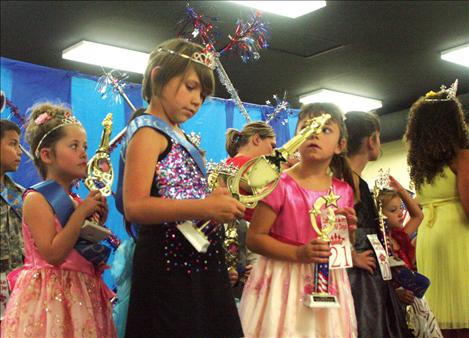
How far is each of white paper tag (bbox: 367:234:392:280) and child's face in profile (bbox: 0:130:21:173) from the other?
1.49 m

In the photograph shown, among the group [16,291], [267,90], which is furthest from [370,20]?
[16,291]

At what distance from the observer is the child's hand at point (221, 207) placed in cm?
170

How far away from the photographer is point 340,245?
2.16 meters

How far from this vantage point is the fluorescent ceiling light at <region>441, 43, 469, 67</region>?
636 cm

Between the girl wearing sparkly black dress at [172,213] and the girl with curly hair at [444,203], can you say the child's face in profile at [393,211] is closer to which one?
the girl with curly hair at [444,203]

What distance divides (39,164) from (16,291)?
48cm

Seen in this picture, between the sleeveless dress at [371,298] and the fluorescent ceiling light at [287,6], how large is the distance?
116 inches

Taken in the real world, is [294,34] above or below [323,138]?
above

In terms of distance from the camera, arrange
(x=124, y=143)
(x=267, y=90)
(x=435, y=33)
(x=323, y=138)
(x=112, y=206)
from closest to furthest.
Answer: (x=124, y=143) → (x=323, y=138) → (x=112, y=206) → (x=435, y=33) → (x=267, y=90)

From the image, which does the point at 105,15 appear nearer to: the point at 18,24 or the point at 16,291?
the point at 18,24

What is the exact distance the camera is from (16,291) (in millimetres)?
2195

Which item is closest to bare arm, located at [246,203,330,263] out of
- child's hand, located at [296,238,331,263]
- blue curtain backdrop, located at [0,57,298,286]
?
child's hand, located at [296,238,331,263]

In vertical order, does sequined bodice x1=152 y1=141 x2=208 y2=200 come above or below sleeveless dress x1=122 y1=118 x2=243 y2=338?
above

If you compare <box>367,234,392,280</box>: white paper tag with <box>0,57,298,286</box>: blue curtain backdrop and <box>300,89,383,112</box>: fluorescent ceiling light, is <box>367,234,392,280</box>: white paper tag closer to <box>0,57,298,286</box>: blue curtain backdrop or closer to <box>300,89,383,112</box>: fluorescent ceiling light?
<box>0,57,298,286</box>: blue curtain backdrop
